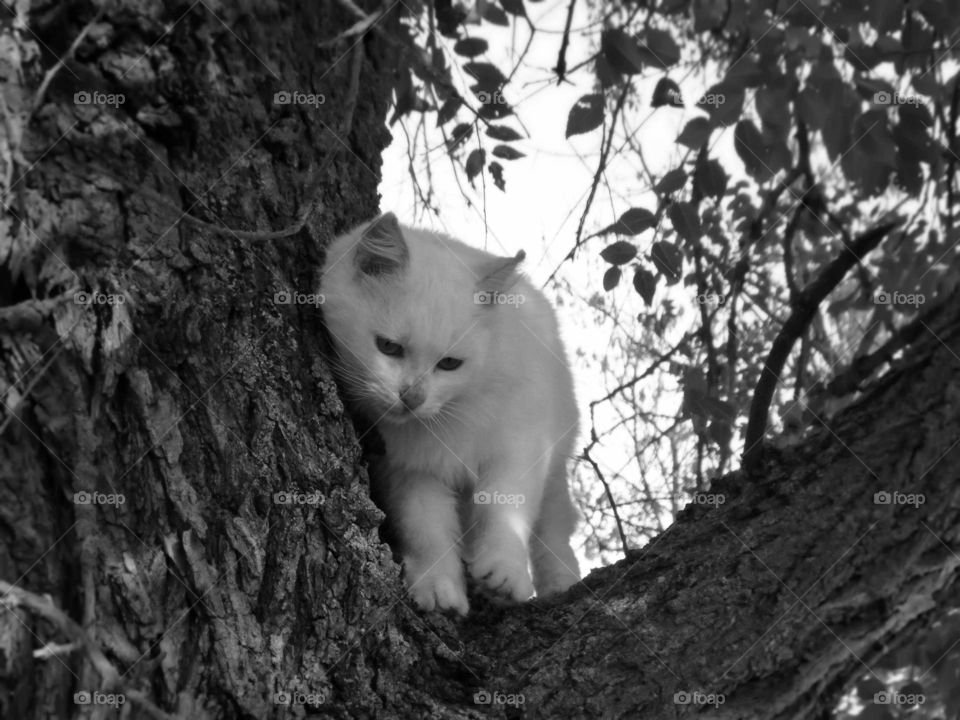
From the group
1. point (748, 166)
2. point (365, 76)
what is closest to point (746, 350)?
point (748, 166)

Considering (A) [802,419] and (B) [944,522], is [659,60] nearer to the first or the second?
(A) [802,419]

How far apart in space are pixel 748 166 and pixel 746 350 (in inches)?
55.0

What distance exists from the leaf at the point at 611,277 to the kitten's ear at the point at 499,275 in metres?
0.35

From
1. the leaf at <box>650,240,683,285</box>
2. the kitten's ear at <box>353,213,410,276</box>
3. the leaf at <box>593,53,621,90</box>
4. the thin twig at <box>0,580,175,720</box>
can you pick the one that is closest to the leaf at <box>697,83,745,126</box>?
the leaf at <box>593,53,621,90</box>

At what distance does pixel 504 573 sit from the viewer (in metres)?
2.99

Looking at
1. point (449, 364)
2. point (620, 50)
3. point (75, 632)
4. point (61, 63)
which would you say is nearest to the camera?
point (75, 632)

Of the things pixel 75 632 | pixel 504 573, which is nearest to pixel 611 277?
pixel 504 573

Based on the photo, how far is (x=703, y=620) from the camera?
6.55 feet

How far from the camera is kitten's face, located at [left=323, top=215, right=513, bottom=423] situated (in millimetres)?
3041

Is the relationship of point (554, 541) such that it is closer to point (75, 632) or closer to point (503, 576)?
point (503, 576)

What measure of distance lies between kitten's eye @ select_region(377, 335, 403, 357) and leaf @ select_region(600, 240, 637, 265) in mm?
790

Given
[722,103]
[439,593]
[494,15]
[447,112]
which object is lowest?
[439,593]

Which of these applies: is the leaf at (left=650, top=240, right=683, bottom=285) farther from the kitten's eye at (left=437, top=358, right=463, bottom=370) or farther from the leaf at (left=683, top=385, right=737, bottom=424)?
the kitten's eye at (left=437, top=358, right=463, bottom=370)

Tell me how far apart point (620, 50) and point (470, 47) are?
1.78ft
